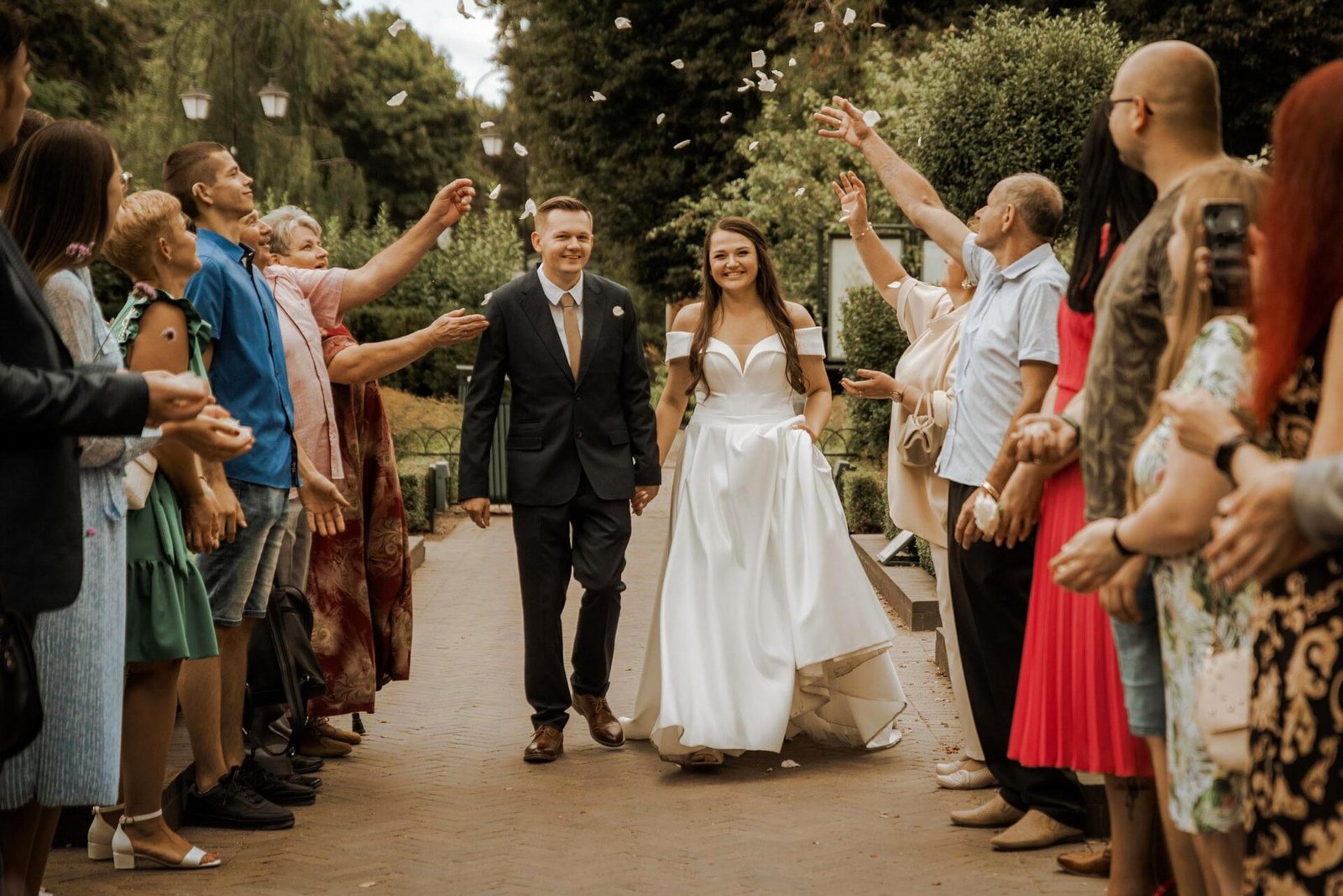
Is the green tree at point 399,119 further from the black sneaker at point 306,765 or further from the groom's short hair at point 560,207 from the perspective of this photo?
the black sneaker at point 306,765

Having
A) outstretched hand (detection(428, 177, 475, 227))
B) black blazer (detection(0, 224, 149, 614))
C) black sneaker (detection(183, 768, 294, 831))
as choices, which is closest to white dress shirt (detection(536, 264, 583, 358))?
outstretched hand (detection(428, 177, 475, 227))

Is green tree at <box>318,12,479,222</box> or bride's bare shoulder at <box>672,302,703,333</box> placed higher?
green tree at <box>318,12,479,222</box>

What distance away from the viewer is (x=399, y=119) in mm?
57656

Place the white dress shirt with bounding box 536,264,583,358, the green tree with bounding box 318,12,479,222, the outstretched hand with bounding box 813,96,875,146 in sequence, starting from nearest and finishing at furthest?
the outstretched hand with bounding box 813,96,875,146 < the white dress shirt with bounding box 536,264,583,358 < the green tree with bounding box 318,12,479,222

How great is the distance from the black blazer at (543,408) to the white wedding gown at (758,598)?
1.12 ft

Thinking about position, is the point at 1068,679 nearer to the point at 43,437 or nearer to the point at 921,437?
the point at 921,437

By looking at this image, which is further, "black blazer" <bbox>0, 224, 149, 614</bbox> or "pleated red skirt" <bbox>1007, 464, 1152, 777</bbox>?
"pleated red skirt" <bbox>1007, 464, 1152, 777</bbox>

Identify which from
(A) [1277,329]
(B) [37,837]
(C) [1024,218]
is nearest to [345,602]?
(B) [37,837]

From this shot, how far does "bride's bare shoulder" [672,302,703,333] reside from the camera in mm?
7047

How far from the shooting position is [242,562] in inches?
212

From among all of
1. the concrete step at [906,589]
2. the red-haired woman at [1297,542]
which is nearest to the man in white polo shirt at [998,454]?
the red-haired woman at [1297,542]

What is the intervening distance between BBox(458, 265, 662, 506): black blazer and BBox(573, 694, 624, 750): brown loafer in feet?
3.18

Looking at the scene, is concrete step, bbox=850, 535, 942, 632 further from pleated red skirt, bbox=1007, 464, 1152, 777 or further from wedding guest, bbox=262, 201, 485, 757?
pleated red skirt, bbox=1007, 464, 1152, 777

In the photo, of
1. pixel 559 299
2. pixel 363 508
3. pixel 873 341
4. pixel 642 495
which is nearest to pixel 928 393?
pixel 642 495
